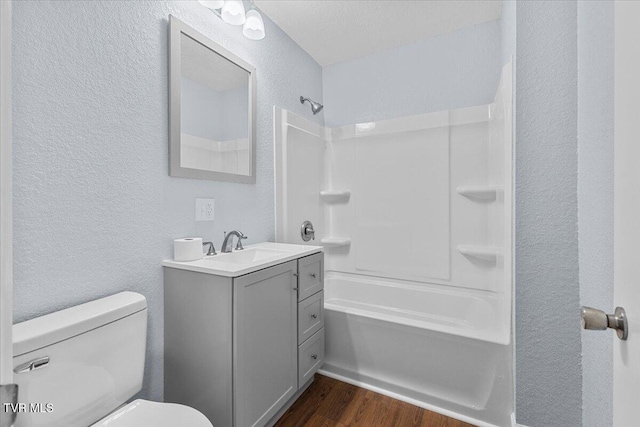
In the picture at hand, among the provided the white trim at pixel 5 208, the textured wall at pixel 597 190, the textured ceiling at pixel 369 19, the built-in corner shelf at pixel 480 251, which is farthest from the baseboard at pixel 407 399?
the textured ceiling at pixel 369 19

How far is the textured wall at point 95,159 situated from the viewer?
958 millimetres

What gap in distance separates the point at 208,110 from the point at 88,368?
1257 millimetres

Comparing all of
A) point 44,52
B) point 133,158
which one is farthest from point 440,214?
point 44,52

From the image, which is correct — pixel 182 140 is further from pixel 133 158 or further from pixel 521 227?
pixel 521 227

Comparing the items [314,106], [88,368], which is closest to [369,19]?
[314,106]

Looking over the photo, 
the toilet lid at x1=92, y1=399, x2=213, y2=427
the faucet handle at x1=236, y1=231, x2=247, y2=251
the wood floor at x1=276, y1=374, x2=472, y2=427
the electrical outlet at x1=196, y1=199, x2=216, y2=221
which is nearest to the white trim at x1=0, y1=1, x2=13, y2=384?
the toilet lid at x1=92, y1=399, x2=213, y2=427

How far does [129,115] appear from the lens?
1.23m

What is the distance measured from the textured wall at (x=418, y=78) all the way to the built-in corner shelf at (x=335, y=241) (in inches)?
41.5

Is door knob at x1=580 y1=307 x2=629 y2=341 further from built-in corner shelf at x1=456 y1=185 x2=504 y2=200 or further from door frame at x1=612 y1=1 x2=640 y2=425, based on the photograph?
built-in corner shelf at x1=456 y1=185 x2=504 y2=200

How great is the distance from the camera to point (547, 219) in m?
1.30

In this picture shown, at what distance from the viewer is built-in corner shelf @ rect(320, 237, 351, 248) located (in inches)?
105

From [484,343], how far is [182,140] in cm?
183

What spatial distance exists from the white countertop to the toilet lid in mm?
477

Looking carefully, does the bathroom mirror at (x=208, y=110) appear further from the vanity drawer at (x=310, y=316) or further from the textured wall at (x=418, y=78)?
the textured wall at (x=418, y=78)
